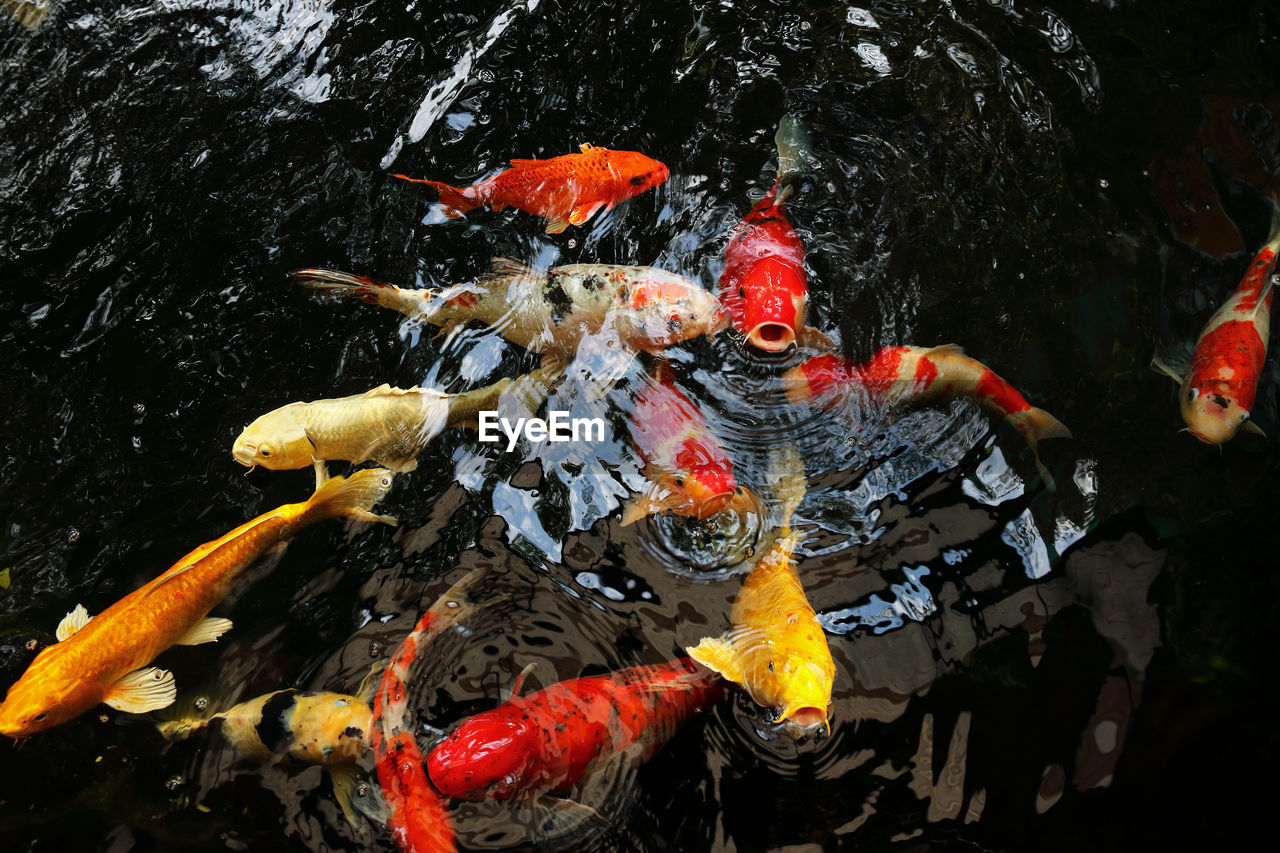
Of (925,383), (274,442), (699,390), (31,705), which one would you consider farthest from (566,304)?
(31,705)

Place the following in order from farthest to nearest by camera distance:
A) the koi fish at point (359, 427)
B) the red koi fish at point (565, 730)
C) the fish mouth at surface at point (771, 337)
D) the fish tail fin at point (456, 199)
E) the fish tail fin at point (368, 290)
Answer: the fish tail fin at point (456, 199) → the fish tail fin at point (368, 290) → the fish mouth at surface at point (771, 337) → the koi fish at point (359, 427) → the red koi fish at point (565, 730)

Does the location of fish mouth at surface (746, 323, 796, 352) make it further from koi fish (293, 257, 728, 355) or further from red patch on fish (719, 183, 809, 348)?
koi fish (293, 257, 728, 355)

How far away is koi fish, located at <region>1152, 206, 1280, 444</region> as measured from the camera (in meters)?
3.46

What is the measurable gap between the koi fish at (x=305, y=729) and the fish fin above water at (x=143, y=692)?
0.11 metres

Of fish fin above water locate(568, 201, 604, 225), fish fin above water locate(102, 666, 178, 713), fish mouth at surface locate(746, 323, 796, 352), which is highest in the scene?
fish fin above water locate(568, 201, 604, 225)

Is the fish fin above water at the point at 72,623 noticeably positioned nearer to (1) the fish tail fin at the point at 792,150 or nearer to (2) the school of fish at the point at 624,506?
(2) the school of fish at the point at 624,506

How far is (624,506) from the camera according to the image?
11.8 feet

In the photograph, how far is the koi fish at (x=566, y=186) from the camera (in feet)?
13.4

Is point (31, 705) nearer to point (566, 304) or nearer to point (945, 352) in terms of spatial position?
point (566, 304)

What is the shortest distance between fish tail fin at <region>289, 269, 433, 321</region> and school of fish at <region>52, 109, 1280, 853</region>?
0.01 meters

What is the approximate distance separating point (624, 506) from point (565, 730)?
1.02m

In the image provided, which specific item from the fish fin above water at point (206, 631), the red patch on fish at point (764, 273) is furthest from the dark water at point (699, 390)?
the red patch on fish at point (764, 273)

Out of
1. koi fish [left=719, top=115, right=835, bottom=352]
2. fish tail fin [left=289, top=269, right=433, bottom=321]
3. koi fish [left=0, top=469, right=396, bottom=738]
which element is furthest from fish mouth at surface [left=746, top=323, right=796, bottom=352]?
koi fish [left=0, top=469, right=396, bottom=738]

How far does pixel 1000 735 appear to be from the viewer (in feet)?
9.89
